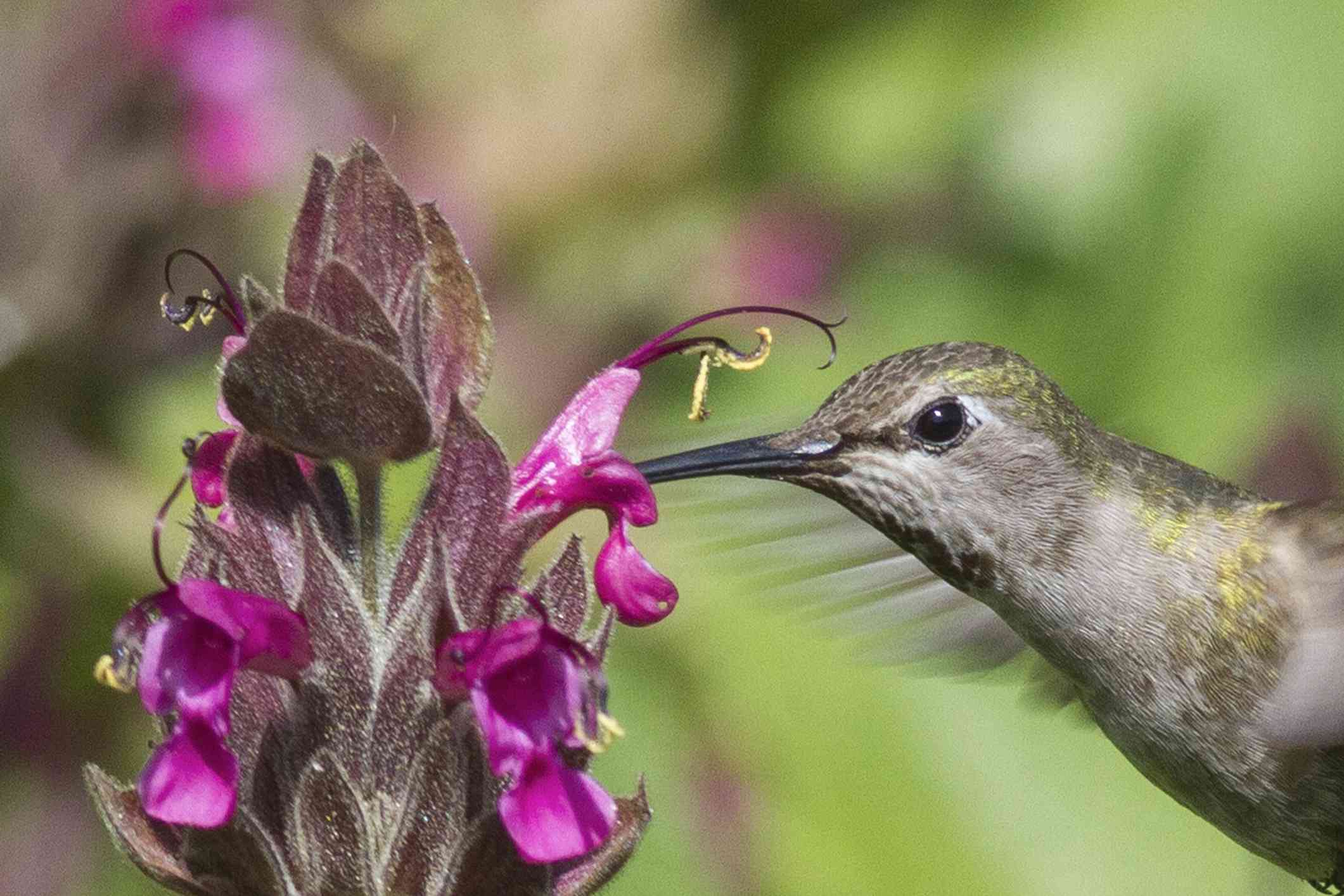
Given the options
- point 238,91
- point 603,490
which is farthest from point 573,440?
point 238,91

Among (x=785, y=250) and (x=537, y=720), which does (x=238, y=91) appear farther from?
(x=537, y=720)

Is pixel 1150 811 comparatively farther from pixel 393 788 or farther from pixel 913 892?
pixel 393 788

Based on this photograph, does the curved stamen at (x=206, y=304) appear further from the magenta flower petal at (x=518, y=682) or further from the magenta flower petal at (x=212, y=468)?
the magenta flower petal at (x=518, y=682)

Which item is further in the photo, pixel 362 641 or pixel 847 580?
pixel 847 580

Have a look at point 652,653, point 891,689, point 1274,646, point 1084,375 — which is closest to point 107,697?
point 652,653

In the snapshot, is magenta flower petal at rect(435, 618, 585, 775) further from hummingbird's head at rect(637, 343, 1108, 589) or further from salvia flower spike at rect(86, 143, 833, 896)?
hummingbird's head at rect(637, 343, 1108, 589)
